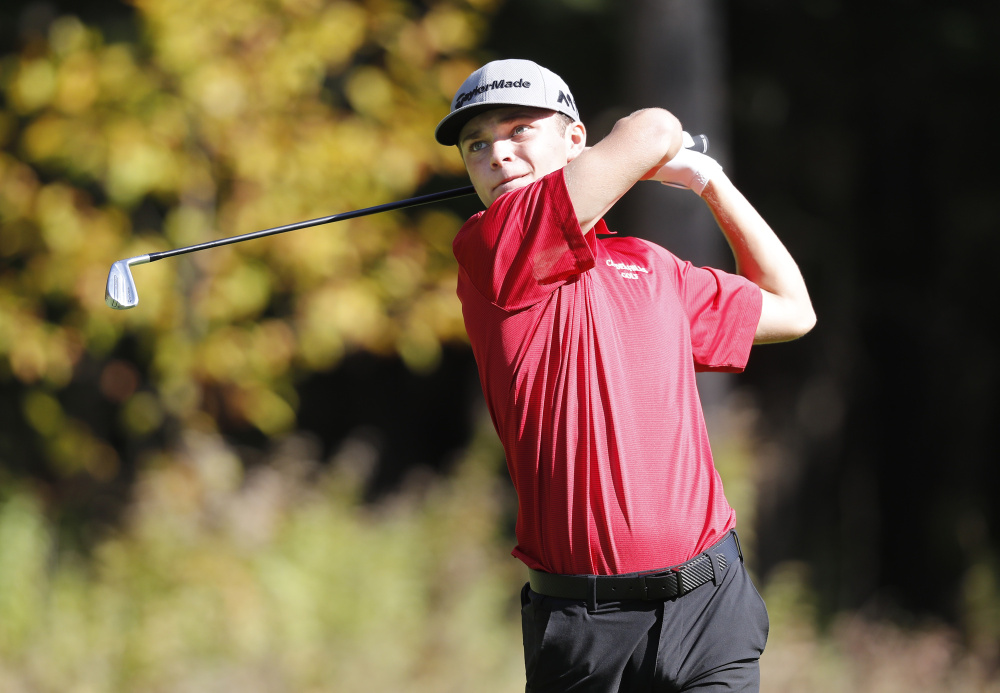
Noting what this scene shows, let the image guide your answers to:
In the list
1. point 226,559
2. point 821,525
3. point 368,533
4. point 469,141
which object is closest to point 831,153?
point 821,525

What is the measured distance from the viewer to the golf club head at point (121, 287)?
9.04 ft

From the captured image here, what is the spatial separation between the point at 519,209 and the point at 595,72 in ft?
19.3

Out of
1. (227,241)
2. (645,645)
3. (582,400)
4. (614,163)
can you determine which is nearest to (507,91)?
(614,163)

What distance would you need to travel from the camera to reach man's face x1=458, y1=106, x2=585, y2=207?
224 centimetres

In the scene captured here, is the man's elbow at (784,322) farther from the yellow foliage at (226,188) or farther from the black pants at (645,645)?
the yellow foliage at (226,188)

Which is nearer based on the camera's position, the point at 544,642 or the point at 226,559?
the point at 544,642

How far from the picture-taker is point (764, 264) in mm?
2574

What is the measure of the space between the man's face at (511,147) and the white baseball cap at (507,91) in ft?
0.09

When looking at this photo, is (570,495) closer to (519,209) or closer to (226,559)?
(519,209)

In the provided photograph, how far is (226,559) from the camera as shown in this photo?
191 inches

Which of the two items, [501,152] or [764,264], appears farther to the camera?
[764,264]

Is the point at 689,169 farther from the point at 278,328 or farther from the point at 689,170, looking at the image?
the point at 278,328

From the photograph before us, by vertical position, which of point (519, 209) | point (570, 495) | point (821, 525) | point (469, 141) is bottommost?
point (821, 525)

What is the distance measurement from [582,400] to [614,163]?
1.60 feet
